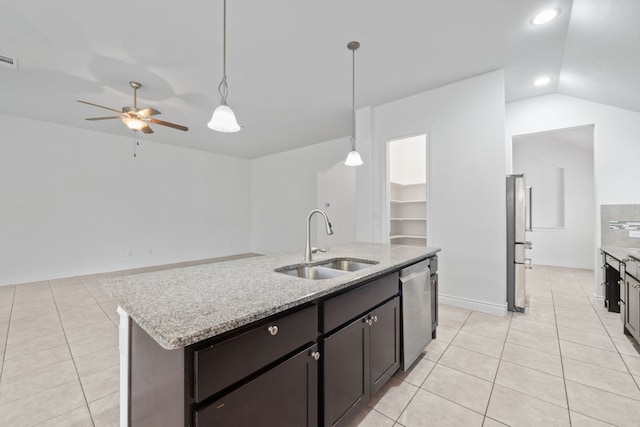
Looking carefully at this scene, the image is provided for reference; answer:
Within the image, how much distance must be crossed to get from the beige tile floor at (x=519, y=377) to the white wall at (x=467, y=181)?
1.47 ft

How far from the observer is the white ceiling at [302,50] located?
220 centimetres

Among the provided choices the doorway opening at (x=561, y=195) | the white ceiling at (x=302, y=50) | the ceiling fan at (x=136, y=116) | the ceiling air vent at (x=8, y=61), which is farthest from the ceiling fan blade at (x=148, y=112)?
the doorway opening at (x=561, y=195)

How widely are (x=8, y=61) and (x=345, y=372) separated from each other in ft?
14.8

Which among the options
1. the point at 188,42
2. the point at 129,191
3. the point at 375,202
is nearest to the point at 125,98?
the point at 188,42

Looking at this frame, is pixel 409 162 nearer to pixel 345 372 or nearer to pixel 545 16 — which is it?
pixel 545 16

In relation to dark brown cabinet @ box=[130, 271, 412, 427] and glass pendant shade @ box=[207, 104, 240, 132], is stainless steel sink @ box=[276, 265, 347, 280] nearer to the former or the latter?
dark brown cabinet @ box=[130, 271, 412, 427]

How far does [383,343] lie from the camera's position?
1.72m

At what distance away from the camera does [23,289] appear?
13.9 feet

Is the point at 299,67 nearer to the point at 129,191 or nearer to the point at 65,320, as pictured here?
the point at 65,320

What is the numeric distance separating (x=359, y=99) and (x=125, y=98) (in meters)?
3.38

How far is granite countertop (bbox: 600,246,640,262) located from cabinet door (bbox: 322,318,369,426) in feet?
8.31

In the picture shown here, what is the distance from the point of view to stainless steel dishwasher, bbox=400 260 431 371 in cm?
192

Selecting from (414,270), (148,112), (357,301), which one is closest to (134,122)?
(148,112)

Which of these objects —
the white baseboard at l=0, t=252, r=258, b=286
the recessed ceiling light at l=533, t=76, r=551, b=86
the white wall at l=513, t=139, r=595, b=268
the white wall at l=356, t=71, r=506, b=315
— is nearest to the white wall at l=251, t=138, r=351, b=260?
the white baseboard at l=0, t=252, r=258, b=286
